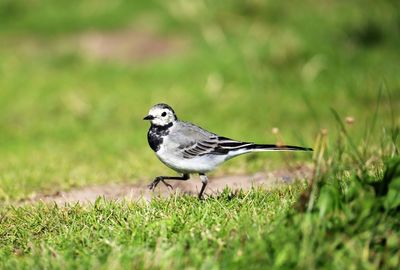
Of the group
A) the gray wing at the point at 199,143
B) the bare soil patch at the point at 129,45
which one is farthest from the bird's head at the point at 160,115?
the bare soil patch at the point at 129,45

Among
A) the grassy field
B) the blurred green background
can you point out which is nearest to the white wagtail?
the grassy field

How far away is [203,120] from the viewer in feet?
36.5

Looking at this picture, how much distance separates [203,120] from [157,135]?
4.96m

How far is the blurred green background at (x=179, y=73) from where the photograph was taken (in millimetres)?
10172

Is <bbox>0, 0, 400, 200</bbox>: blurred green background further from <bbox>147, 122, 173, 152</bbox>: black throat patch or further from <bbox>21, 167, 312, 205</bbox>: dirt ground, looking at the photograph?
<bbox>147, 122, 173, 152</bbox>: black throat patch

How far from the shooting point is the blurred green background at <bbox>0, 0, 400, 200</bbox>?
10172 millimetres

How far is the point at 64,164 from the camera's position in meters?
8.77

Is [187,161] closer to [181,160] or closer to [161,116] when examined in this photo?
[181,160]

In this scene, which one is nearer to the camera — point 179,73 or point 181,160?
point 181,160

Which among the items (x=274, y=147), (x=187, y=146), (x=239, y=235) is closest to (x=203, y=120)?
(x=187, y=146)

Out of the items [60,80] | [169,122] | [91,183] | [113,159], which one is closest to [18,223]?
[169,122]

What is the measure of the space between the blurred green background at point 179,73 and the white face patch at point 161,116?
208 cm

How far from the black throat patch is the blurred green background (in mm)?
2073

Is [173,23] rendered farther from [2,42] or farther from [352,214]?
[352,214]
